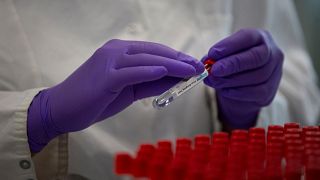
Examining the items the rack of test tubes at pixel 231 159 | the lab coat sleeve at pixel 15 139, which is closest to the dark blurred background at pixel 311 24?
the rack of test tubes at pixel 231 159

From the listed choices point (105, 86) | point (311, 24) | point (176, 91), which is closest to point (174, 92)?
point (176, 91)

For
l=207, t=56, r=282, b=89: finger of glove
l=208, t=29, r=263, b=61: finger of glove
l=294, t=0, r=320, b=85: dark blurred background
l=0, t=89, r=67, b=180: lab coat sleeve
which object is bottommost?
l=0, t=89, r=67, b=180: lab coat sleeve

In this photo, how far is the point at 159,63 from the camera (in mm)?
695

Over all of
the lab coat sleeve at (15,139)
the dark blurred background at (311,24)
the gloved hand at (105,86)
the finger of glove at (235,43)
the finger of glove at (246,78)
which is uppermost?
the dark blurred background at (311,24)

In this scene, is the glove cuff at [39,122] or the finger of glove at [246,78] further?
the finger of glove at [246,78]

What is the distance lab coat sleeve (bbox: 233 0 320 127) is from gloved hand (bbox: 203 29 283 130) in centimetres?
13

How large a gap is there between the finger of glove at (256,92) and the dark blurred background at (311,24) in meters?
0.65

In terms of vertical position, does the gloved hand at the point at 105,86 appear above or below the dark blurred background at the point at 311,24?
below

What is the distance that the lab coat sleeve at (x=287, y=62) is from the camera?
1163 millimetres

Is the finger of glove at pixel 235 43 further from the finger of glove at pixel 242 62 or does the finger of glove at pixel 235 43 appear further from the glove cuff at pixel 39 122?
the glove cuff at pixel 39 122

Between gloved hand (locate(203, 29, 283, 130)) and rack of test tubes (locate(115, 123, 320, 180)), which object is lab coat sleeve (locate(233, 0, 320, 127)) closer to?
gloved hand (locate(203, 29, 283, 130))

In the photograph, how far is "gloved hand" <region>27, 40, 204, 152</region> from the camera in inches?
26.8

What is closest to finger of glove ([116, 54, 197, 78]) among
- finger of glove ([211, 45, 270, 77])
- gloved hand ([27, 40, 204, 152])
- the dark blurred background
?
gloved hand ([27, 40, 204, 152])

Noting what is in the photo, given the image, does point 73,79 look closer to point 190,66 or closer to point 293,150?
point 190,66
